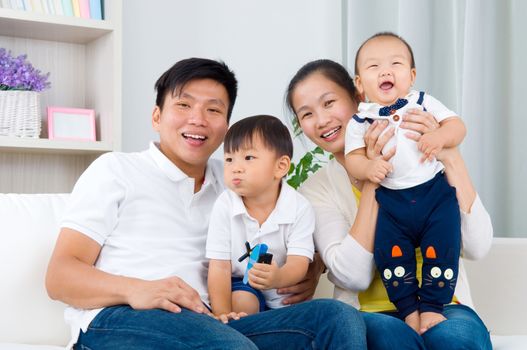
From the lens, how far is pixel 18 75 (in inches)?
114

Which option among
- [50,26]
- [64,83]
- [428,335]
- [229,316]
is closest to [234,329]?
[229,316]

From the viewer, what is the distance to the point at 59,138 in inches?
118

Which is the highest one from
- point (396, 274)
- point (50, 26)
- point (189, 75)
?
point (50, 26)

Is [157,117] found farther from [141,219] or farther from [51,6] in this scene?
[51,6]

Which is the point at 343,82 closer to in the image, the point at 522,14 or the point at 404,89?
the point at 404,89

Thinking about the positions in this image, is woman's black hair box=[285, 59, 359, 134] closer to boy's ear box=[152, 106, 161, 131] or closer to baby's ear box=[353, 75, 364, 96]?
baby's ear box=[353, 75, 364, 96]

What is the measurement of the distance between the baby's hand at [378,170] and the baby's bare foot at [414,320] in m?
0.31

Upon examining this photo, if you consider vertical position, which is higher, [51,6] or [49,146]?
[51,6]

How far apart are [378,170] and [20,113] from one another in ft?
5.65

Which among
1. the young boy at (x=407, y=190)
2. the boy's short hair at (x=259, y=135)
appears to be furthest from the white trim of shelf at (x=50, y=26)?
the young boy at (x=407, y=190)

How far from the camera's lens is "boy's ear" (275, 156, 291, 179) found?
5.83ft

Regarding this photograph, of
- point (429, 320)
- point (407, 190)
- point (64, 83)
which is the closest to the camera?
point (429, 320)

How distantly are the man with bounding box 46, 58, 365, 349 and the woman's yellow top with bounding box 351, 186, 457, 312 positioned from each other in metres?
0.33

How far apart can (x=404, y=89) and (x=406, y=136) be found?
0.13 meters
